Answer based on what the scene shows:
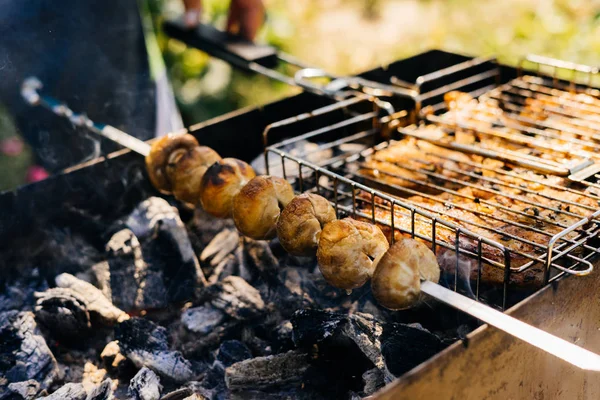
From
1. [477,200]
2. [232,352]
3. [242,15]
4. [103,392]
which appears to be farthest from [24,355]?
[242,15]

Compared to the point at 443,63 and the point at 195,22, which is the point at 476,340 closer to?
the point at 443,63

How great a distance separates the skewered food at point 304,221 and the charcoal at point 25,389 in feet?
4.01

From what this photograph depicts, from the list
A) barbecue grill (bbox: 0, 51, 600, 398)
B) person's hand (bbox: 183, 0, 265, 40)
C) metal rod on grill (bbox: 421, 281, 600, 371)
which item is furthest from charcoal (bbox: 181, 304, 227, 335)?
person's hand (bbox: 183, 0, 265, 40)

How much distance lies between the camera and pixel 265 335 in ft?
10.0

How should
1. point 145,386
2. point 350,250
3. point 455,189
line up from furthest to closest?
point 455,189 → point 145,386 → point 350,250

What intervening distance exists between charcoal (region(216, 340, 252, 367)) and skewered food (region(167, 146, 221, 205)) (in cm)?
73

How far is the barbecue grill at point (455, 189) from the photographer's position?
7.53 feet

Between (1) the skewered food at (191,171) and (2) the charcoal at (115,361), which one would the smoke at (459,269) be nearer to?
(1) the skewered food at (191,171)

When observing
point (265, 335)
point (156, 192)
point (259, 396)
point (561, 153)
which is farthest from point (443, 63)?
point (259, 396)

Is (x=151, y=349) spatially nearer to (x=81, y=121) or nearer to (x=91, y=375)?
Result: (x=91, y=375)

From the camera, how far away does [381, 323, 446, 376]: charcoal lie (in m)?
2.45

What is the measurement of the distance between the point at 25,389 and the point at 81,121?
60.4 inches

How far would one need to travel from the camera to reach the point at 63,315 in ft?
10.1

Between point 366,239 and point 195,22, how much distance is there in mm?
3294
